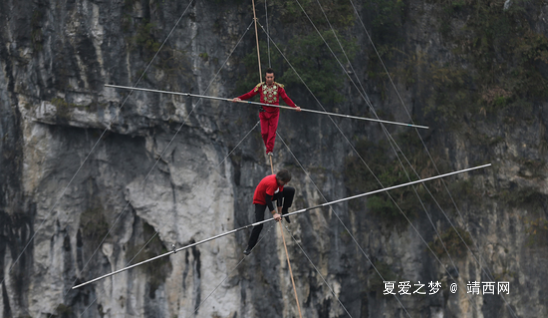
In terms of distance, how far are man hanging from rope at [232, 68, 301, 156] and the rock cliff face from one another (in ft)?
14.2

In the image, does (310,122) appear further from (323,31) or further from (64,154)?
(64,154)

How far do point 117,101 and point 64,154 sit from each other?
6.94ft

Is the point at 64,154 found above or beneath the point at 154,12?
beneath

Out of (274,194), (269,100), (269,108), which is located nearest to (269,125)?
(269,108)

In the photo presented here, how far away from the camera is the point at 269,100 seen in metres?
9.95

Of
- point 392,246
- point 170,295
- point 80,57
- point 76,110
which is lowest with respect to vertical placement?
point 170,295

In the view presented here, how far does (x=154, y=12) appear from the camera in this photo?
1513 cm

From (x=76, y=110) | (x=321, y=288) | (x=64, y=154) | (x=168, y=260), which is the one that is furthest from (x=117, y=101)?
(x=321, y=288)

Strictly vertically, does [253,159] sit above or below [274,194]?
above

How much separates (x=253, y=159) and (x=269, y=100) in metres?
5.41

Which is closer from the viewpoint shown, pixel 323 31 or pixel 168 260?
pixel 323 31

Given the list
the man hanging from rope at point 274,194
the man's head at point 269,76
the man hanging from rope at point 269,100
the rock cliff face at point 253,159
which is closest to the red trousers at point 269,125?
the man hanging from rope at point 269,100

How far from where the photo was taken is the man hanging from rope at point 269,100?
31.8 ft

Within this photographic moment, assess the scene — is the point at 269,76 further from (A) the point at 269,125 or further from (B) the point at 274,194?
(B) the point at 274,194
